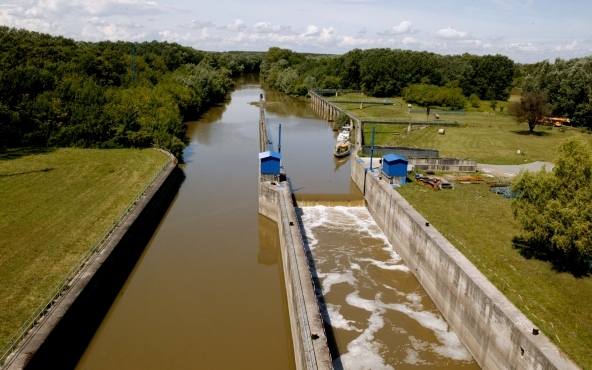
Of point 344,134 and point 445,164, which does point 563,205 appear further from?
point 344,134

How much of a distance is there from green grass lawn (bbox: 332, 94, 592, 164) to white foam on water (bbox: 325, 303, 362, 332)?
67.6ft

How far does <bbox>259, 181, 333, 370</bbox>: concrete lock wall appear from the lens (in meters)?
12.3

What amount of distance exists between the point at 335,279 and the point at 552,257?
8.22m

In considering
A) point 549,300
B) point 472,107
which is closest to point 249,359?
point 549,300

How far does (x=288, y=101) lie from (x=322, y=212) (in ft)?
207

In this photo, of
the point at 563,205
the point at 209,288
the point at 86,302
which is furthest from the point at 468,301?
the point at 86,302

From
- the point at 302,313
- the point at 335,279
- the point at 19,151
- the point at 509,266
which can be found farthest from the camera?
the point at 19,151

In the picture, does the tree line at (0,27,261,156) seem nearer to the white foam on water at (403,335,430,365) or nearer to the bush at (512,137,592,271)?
the white foam on water at (403,335,430,365)

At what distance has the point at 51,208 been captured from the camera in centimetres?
2306

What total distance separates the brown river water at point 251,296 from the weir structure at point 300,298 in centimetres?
85

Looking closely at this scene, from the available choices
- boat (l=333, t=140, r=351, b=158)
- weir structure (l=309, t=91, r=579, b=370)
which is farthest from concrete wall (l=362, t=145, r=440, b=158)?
weir structure (l=309, t=91, r=579, b=370)

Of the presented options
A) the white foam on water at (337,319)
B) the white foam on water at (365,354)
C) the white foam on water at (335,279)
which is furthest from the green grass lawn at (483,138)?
the white foam on water at (365,354)

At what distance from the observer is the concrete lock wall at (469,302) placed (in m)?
12.2

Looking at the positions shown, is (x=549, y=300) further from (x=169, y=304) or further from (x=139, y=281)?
(x=139, y=281)
